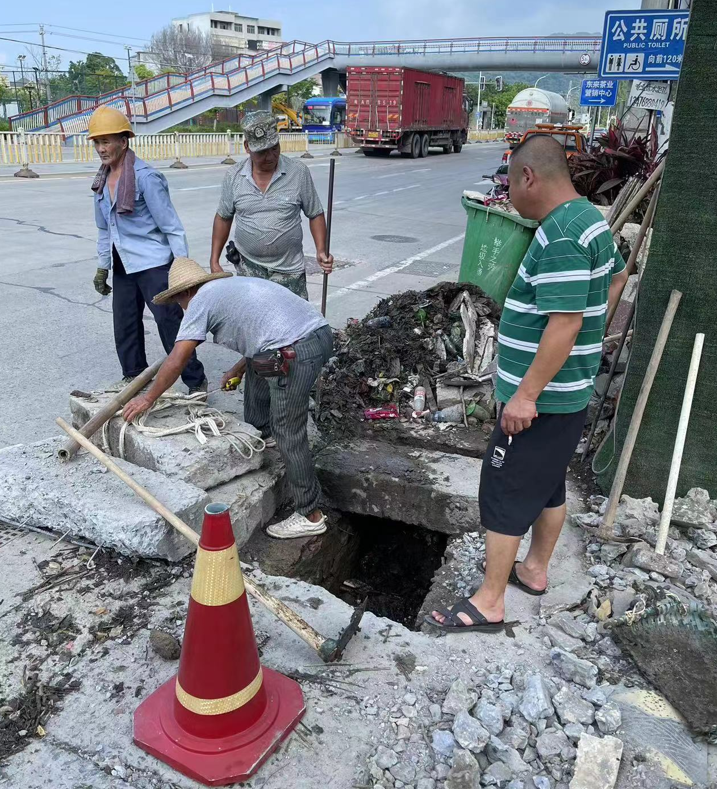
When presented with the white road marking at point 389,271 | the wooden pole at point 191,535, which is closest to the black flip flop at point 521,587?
the wooden pole at point 191,535

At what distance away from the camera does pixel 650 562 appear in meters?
3.25

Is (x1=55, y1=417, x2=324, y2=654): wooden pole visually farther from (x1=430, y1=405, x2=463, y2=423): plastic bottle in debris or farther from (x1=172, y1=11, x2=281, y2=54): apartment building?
(x1=172, y1=11, x2=281, y2=54): apartment building

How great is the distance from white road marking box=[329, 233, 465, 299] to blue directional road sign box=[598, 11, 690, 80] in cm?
354

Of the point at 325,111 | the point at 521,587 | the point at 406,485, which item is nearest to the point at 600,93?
→ the point at 406,485

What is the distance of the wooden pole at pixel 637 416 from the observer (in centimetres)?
351

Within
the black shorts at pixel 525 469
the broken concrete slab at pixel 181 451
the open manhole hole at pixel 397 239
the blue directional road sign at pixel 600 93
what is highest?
the blue directional road sign at pixel 600 93

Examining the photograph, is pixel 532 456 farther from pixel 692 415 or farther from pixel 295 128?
pixel 295 128

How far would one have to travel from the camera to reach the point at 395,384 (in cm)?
520

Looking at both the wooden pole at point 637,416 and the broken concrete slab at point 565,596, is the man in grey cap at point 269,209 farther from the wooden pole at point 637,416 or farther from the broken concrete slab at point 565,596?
the broken concrete slab at point 565,596

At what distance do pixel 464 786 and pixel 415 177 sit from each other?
74.0 ft

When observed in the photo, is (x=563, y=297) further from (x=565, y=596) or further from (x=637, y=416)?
(x=565, y=596)

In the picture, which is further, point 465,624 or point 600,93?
point 600,93

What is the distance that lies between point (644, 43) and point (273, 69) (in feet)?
120

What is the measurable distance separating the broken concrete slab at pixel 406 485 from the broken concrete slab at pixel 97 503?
43.8 inches
